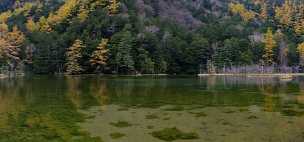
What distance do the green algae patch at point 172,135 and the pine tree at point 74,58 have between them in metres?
127

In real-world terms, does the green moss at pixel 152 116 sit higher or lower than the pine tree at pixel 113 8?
lower

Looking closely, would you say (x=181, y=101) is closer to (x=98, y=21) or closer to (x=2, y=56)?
(x=2, y=56)

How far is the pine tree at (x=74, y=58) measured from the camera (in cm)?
15588

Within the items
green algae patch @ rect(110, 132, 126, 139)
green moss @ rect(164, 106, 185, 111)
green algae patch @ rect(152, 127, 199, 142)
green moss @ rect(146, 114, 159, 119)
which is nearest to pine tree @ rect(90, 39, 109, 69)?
green moss @ rect(164, 106, 185, 111)

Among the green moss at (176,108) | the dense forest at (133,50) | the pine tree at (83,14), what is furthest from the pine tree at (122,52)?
the green moss at (176,108)

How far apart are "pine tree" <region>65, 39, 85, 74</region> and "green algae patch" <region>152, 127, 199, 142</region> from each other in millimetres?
127087

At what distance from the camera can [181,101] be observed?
171 ft

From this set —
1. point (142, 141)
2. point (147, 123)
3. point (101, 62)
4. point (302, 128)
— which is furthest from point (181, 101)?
point (101, 62)

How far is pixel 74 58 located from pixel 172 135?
434 ft

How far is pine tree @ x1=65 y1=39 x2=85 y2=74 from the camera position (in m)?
156

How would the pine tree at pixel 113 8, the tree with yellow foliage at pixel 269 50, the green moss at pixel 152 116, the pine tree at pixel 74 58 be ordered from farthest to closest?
the pine tree at pixel 113 8, the tree with yellow foliage at pixel 269 50, the pine tree at pixel 74 58, the green moss at pixel 152 116

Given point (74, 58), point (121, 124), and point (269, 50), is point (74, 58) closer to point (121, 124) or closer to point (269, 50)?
point (269, 50)

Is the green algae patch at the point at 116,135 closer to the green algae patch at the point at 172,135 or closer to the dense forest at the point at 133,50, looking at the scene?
the green algae patch at the point at 172,135

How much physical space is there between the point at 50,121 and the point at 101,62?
120 m
